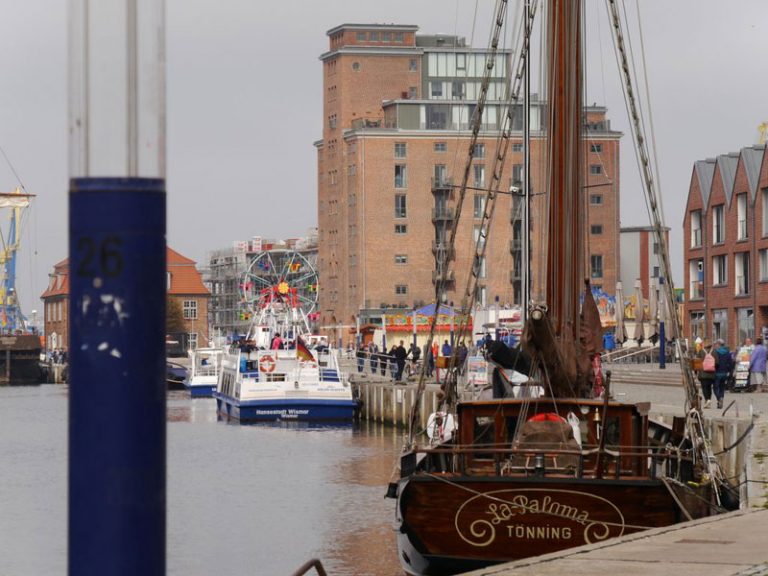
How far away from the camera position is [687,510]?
57.6 ft

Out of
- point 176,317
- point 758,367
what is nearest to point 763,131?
point 758,367

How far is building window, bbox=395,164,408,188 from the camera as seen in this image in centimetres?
13825

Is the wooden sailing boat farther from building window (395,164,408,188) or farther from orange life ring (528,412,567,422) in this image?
building window (395,164,408,188)

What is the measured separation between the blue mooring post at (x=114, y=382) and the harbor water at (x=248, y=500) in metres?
16.9

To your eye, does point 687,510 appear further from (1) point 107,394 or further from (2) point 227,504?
(2) point 227,504

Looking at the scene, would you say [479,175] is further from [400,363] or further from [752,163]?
[400,363]

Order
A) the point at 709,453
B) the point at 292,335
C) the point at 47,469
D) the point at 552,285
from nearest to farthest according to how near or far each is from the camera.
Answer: the point at 709,453 → the point at 552,285 → the point at 47,469 → the point at 292,335

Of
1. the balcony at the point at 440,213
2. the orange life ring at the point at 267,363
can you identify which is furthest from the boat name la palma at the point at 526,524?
the balcony at the point at 440,213

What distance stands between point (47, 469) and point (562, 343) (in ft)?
84.0

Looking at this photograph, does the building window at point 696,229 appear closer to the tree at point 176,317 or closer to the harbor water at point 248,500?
the harbor water at point 248,500

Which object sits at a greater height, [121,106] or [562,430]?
[121,106]

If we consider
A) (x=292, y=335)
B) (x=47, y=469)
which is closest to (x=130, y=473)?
(x=47, y=469)

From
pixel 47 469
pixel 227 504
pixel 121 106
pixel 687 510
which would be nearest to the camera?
pixel 121 106

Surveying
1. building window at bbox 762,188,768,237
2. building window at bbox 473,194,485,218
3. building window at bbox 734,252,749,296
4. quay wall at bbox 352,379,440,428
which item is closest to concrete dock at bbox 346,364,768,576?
quay wall at bbox 352,379,440,428
